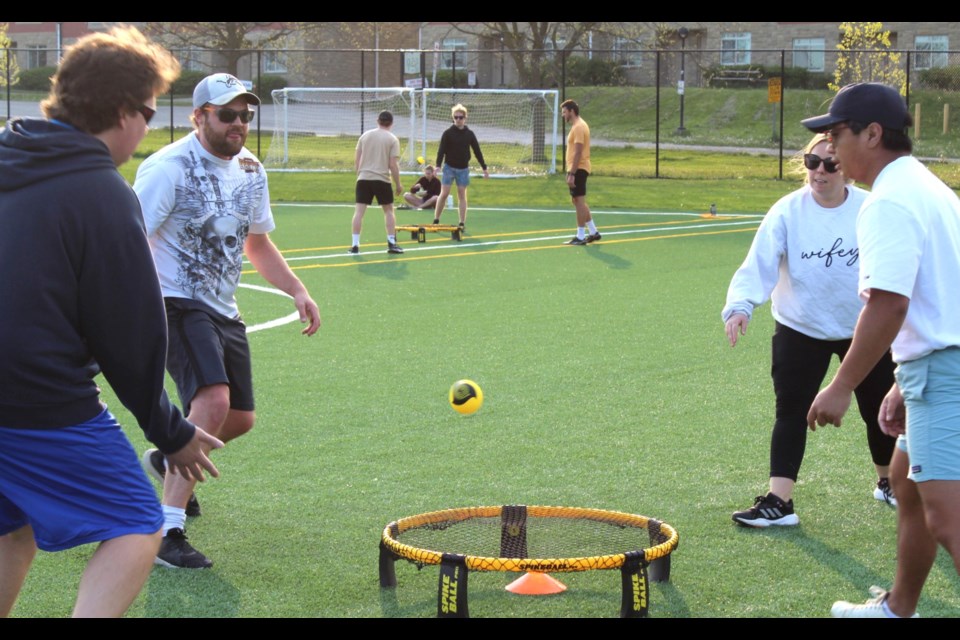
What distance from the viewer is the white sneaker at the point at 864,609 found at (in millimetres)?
4832

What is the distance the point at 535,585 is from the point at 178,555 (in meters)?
1.65

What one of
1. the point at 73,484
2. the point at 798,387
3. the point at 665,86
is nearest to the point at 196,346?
the point at 73,484

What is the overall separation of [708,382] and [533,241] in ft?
34.7

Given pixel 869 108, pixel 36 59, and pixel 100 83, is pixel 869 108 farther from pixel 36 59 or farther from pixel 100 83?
pixel 36 59

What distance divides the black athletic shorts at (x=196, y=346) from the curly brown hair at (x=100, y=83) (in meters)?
2.18

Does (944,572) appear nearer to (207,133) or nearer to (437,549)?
(437,549)

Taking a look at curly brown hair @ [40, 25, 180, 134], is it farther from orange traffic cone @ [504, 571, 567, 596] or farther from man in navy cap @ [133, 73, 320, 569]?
orange traffic cone @ [504, 571, 567, 596]

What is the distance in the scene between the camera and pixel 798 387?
6434 mm

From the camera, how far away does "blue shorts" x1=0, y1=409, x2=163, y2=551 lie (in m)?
3.62

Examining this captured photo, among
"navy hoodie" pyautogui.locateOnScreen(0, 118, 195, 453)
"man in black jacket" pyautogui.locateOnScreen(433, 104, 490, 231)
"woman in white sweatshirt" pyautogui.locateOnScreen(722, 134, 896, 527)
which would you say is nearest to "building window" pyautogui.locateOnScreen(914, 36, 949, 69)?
"man in black jacket" pyautogui.locateOnScreen(433, 104, 490, 231)

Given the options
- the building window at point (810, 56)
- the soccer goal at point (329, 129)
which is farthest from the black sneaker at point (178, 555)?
the building window at point (810, 56)

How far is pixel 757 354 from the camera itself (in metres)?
10.8

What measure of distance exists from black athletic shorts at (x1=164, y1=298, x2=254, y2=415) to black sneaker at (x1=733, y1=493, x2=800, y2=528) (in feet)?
8.86

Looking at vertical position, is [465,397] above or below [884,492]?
above
